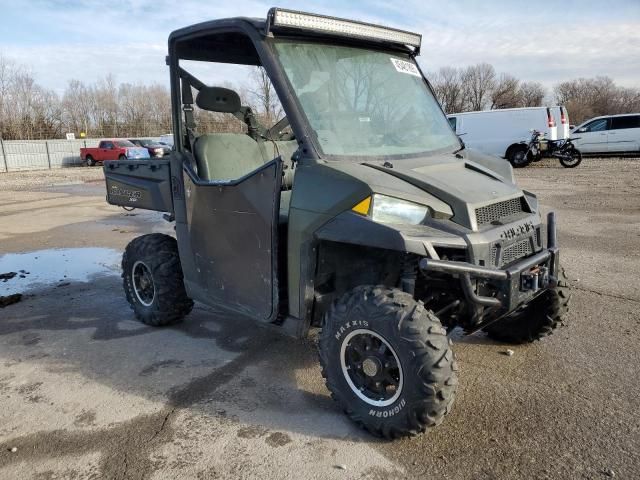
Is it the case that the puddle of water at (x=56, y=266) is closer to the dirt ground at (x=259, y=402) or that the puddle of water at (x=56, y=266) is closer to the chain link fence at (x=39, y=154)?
the dirt ground at (x=259, y=402)

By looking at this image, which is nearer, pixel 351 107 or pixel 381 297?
pixel 381 297

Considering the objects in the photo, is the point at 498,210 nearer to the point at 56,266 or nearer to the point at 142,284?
the point at 142,284

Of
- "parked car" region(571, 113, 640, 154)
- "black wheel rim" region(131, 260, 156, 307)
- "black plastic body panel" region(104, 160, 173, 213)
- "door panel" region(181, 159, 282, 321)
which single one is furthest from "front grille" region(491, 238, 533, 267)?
"parked car" region(571, 113, 640, 154)

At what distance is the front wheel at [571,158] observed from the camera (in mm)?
19000

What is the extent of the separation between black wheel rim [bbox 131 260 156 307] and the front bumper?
2.88m

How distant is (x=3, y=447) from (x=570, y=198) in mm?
11879

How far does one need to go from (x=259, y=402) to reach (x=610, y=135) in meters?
22.5

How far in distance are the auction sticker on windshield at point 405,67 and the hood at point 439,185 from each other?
31.9 inches

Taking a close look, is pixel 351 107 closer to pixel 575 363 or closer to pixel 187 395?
pixel 187 395

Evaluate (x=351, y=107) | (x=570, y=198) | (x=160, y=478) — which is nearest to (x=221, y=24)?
(x=351, y=107)

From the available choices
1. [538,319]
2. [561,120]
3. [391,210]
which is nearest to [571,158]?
[561,120]

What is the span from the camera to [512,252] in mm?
3080

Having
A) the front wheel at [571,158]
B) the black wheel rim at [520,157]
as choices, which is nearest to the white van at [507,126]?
the black wheel rim at [520,157]

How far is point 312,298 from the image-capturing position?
3195 millimetres
